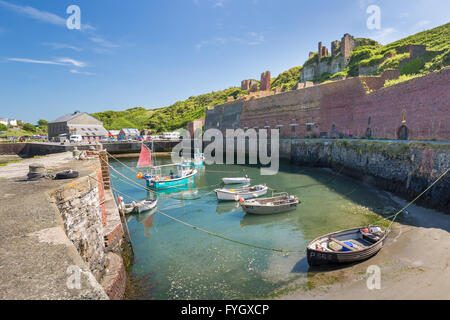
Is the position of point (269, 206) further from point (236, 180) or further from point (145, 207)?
point (236, 180)

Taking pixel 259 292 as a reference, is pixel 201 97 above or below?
above

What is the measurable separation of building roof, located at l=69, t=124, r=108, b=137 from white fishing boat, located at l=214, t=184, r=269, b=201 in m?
52.0

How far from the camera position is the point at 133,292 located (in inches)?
319

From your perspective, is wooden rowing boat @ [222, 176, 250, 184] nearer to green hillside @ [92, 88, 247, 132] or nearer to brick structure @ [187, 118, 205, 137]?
brick structure @ [187, 118, 205, 137]

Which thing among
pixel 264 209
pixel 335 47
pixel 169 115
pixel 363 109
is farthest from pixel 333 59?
pixel 264 209

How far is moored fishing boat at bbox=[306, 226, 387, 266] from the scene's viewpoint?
29.8 ft

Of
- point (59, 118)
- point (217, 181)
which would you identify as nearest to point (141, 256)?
point (217, 181)

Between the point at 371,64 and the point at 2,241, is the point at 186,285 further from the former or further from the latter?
the point at 371,64

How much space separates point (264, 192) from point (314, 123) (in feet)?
71.9
